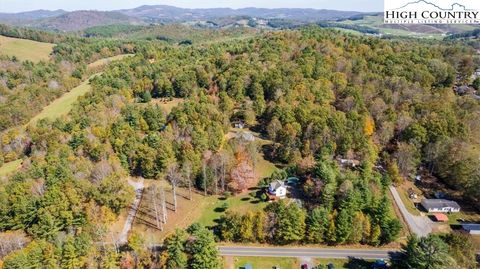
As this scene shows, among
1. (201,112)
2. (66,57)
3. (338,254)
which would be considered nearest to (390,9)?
(201,112)

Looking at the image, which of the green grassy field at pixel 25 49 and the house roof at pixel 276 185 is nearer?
the house roof at pixel 276 185

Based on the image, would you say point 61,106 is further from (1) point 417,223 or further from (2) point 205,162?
(1) point 417,223

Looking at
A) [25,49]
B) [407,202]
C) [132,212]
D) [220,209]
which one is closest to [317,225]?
[220,209]

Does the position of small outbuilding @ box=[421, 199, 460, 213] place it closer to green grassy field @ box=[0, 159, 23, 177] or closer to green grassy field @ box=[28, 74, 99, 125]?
green grassy field @ box=[0, 159, 23, 177]

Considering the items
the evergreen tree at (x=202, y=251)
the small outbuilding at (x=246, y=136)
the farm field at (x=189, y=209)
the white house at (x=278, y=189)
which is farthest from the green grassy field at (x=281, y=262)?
the small outbuilding at (x=246, y=136)

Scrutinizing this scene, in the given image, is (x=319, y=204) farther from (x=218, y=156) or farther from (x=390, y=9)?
(x=390, y=9)

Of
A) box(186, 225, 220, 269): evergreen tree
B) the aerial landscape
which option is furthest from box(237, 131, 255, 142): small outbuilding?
box(186, 225, 220, 269): evergreen tree

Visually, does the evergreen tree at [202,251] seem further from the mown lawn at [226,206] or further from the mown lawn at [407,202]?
the mown lawn at [407,202]
